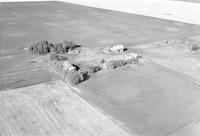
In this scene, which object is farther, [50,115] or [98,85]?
[98,85]

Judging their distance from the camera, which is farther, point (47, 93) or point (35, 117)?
point (47, 93)

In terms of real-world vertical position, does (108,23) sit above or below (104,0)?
below

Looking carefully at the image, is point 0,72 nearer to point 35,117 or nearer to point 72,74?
point 72,74

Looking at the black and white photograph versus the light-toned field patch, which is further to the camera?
the black and white photograph

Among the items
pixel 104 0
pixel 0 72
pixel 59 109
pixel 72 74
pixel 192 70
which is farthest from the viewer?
pixel 104 0

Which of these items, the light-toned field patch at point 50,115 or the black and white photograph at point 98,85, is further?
the black and white photograph at point 98,85

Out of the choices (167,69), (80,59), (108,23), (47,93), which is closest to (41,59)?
(80,59)

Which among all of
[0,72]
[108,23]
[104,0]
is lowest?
[0,72]

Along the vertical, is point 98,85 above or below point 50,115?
above

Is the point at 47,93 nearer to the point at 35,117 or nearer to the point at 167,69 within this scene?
the point at 35,117

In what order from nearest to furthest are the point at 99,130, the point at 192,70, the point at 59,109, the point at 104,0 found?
the point at 99,130, the point at 59,109, the point at 192,70, the point at 104,0
